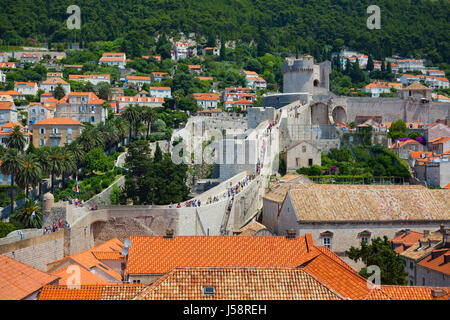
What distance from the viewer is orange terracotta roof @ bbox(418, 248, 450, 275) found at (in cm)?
2670

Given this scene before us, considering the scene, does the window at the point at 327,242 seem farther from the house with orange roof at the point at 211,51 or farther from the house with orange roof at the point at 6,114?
the house with orange roof at the point at 211,51

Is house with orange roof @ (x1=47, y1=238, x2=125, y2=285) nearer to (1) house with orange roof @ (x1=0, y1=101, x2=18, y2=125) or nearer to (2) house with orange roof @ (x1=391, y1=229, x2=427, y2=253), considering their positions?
(2) house with orange roof @ (x1=391, y1=229, x2=427, y2=253)

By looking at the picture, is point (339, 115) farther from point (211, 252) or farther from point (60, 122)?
point (211, 252)

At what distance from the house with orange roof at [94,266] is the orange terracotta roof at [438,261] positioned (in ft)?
45.2

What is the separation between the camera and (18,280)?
2117cm

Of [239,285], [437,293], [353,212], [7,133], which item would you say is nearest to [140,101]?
[7,133]

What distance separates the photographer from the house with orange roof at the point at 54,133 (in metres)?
66.5

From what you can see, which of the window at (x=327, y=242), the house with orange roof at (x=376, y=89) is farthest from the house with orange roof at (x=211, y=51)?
the window at (x=327, y=242)

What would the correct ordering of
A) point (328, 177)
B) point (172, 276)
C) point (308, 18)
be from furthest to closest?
point (308, 18), point (328, 177), point (172, 276)
